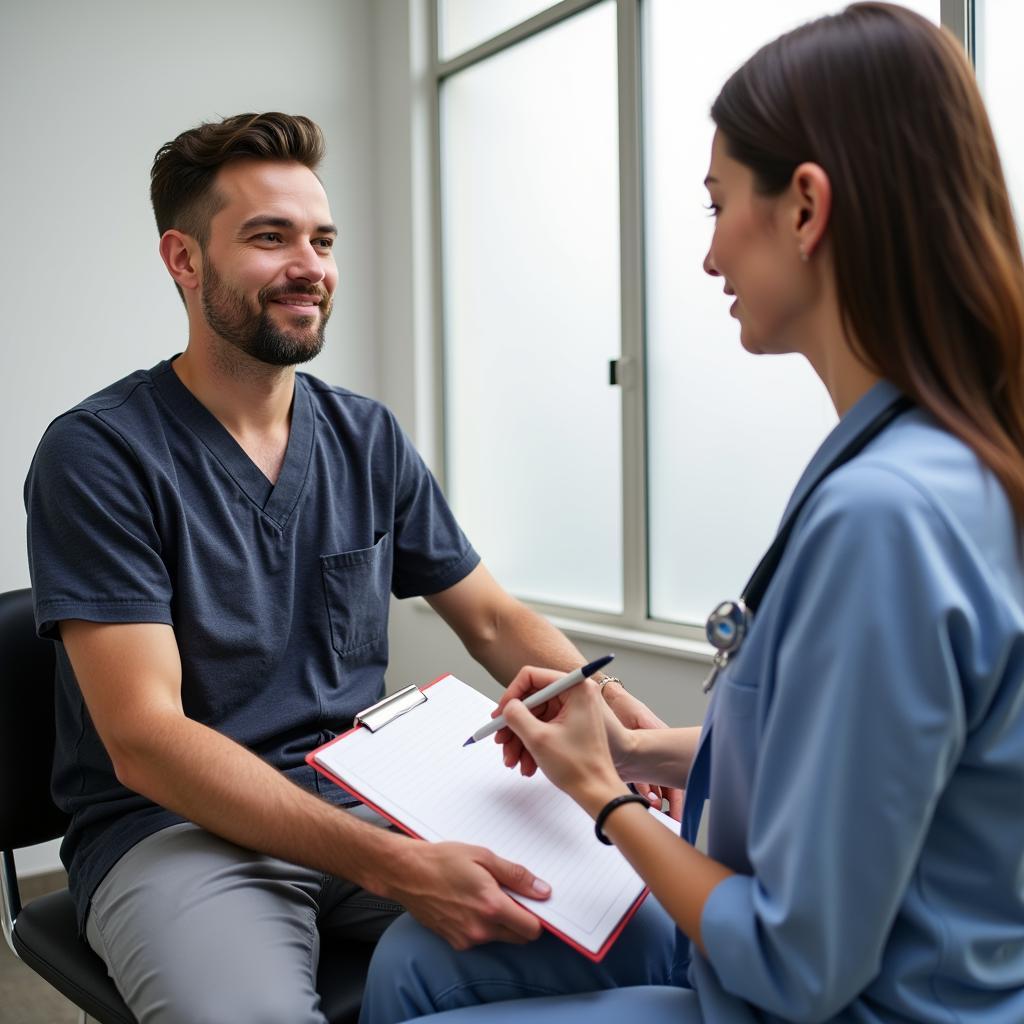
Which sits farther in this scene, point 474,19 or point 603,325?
point 474,19

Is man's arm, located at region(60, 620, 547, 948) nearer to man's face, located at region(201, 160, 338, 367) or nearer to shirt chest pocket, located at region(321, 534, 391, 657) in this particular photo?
shirt chest pocket, located at region(321, 534, 391, 657)

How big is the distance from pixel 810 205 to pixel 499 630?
1.02 m

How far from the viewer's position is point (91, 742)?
134 centimetres

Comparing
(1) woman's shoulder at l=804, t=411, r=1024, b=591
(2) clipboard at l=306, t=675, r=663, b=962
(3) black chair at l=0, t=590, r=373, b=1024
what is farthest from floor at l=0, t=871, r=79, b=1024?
(1) woman's shoulder at l=804, t=411, r=1024, b=591

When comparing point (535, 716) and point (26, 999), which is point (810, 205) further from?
point (26, 999)

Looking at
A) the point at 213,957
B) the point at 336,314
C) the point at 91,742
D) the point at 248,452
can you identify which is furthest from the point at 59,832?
the point at 336,314

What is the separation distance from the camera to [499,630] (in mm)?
1674

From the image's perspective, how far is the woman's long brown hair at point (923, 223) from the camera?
0.74 metres

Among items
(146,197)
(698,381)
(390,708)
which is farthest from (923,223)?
(146,197)

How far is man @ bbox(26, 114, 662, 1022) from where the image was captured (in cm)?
110

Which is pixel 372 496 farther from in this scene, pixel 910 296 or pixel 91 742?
pixel 910 296

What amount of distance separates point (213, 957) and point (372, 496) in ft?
2.37

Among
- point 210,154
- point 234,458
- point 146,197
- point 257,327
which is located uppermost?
point 146,197

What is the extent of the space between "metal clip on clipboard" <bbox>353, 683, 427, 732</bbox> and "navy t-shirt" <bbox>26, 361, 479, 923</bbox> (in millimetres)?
250
